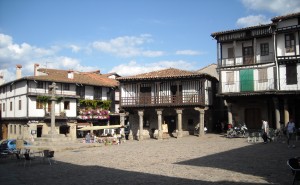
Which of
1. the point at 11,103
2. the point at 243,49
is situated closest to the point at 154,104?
the point at 243,49

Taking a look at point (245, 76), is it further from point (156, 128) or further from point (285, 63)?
point (156, 128)

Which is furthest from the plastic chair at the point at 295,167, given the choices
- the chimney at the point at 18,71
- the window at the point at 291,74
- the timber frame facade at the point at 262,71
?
the chimney at the point at 18,71

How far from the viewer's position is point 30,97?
38.5 meters

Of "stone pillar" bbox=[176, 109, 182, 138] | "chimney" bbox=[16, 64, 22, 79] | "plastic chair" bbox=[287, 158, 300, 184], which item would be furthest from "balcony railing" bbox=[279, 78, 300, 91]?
"chimney" bbox=[16, 64, 22, 79]

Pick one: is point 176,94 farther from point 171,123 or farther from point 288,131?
point 288,131

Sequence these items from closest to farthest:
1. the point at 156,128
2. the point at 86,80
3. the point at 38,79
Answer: the point at 156,128
the point at 38,79
the point at 86,80

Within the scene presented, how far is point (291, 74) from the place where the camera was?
28.2 m

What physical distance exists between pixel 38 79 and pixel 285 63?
90.4 ft

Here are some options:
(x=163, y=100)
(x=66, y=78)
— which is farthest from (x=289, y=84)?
(x=66, y=78)

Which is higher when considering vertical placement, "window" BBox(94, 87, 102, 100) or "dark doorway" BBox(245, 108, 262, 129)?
"window" BBox(94, 87, 102, 100)

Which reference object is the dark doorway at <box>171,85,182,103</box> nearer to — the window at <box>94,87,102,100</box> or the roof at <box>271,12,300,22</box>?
the roof at <box>271,12,300,22</box>

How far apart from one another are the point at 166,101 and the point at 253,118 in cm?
882

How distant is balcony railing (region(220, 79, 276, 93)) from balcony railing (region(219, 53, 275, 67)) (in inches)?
73.2

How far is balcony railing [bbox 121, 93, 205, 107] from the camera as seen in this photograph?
3182 cm
